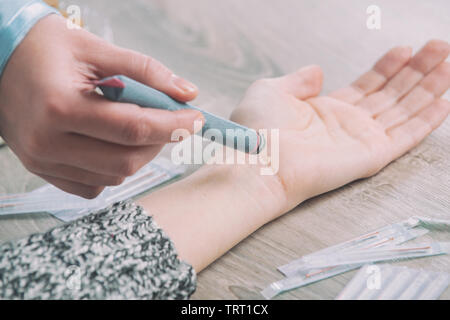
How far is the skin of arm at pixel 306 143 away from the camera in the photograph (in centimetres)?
58

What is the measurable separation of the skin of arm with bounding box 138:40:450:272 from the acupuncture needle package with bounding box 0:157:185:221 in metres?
0.07

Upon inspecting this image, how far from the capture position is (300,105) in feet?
2.70

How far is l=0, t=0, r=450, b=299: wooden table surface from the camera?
1.83 ft

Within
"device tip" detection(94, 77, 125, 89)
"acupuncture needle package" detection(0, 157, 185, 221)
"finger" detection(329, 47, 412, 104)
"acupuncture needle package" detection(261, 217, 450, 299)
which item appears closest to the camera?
"device tip" detection(94, 77, 125, 89)

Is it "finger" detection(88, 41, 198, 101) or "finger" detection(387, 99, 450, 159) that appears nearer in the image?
"finger" detection(88, 41, 198, 101)

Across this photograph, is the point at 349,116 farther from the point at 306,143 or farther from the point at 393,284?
the point at 393,284

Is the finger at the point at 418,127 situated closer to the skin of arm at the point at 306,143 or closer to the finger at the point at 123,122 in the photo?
the skin of arm at the point at 306,143

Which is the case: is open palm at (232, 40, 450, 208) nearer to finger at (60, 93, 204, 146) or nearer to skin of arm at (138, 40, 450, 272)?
skin of arm at (138, 40, 450, 272)

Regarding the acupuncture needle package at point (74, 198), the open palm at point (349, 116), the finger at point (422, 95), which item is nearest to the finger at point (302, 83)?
the open palm at point (349, 116)

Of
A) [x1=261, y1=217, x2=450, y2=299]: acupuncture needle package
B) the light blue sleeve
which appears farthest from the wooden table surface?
the light blue sleeve

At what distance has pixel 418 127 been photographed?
0.81 meters

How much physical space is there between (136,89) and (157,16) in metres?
1.02

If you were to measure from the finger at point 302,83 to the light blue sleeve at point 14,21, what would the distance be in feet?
1.45

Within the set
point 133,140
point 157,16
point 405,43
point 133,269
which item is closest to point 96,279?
point 133,269
